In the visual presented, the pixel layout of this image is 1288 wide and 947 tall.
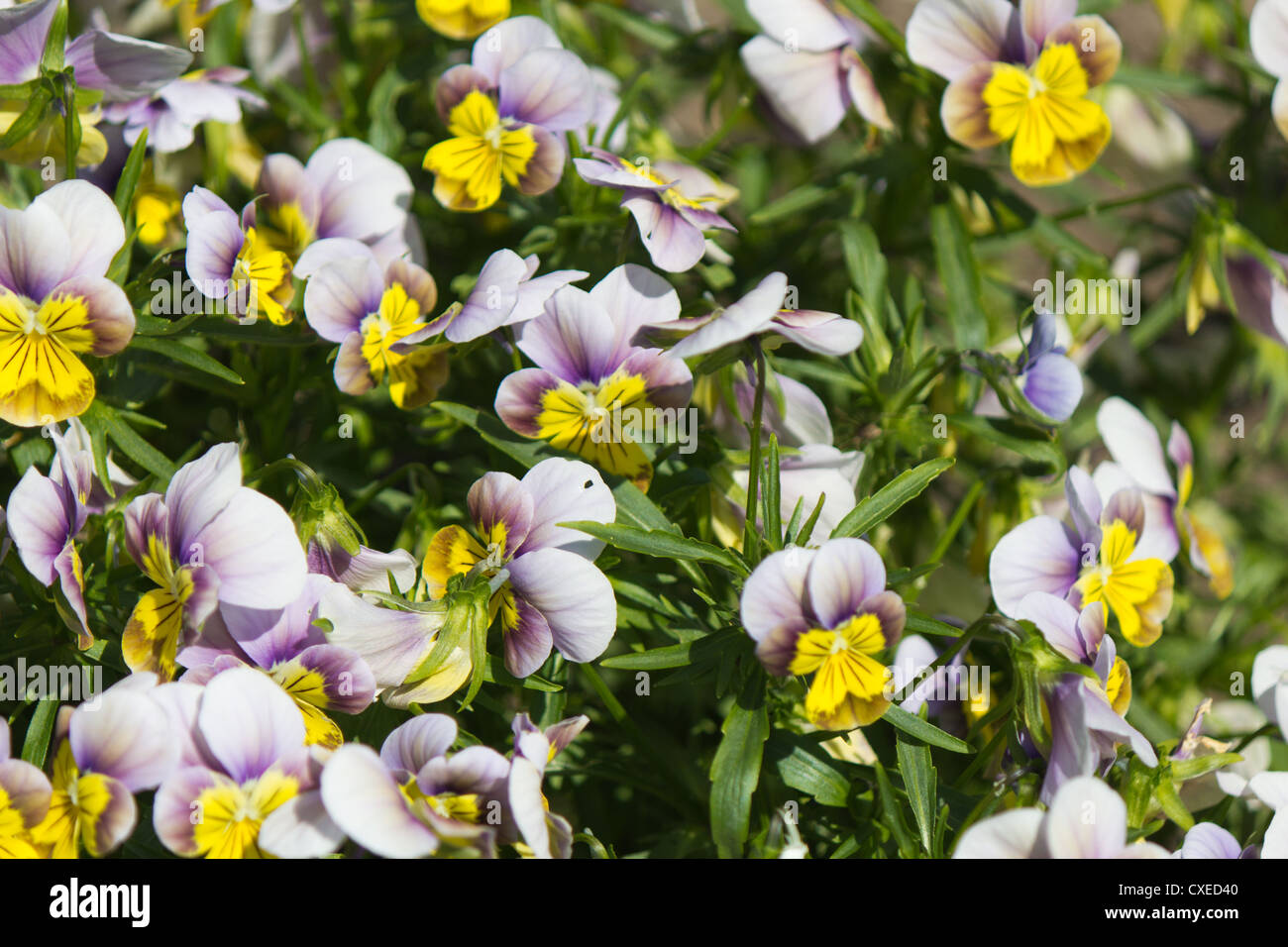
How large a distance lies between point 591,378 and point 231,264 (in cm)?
32

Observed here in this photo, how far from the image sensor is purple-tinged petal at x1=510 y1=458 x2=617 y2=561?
899 mm

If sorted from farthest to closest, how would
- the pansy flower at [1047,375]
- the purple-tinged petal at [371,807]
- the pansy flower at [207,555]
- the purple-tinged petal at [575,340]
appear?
the pansy flower at [1047,375] < the purple-tinged petal at [575,340] < the pansy flower at [207,555] < the purple-tinged petal at [371,807]

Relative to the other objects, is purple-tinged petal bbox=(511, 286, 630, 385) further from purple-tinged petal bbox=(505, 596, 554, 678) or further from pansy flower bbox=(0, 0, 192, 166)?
pansy flower bbox=(0, 0, 192, 166)

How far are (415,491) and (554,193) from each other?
37 centimetres

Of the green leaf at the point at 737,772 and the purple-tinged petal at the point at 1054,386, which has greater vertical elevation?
the purple-tinged petal at the point at 1054,386

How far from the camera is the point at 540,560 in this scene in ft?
2.87

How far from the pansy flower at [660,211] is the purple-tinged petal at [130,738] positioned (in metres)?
0.52

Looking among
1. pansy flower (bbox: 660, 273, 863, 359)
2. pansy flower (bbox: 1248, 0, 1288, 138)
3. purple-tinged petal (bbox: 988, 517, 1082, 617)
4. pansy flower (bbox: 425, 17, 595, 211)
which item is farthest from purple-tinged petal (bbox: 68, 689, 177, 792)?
pansy flower (bbox: 1248, 0, 1288, 138)

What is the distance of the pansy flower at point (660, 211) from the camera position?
100 centimetres

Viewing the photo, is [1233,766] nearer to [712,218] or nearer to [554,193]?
[712,218]

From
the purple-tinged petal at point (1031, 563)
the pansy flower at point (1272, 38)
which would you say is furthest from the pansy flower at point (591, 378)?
the pansy flower at point (1272, 38)

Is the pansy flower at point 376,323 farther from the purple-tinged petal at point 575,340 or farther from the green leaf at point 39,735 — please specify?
the green leaf at point 39,735

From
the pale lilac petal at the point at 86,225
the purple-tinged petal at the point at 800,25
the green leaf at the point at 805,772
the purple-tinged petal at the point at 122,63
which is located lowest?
the green leaf at the point at 805,772

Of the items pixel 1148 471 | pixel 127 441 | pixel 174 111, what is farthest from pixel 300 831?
pixel 1148 471
